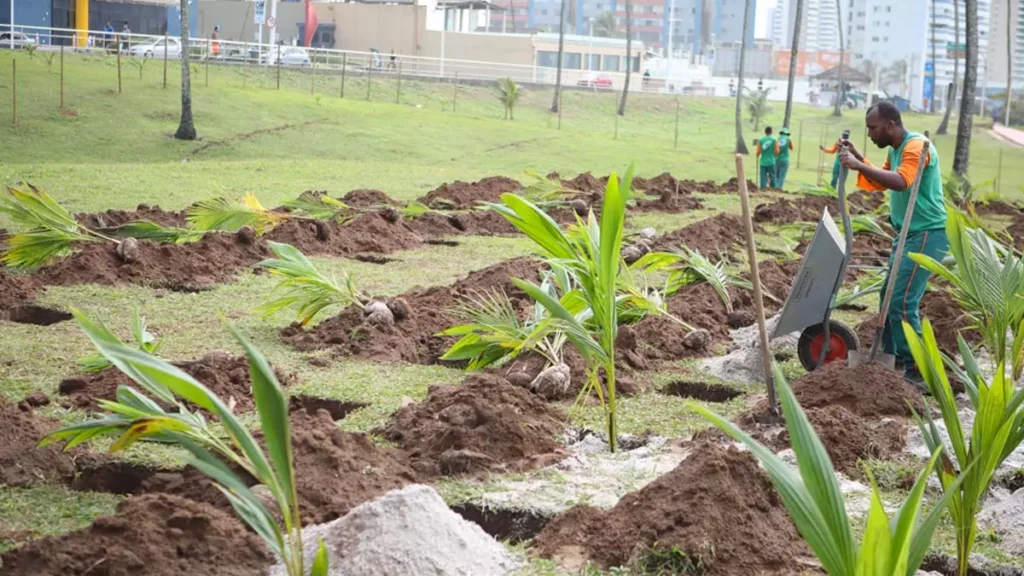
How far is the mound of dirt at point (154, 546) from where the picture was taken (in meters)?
3.75

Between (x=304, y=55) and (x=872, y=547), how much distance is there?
4548 cm

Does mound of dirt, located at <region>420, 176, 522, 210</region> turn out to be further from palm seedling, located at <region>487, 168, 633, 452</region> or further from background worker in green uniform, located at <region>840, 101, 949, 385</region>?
palm seedling, located at <region>487, 168, 633, 452</region>

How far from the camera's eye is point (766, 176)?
2347 cm

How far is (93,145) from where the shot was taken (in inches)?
937

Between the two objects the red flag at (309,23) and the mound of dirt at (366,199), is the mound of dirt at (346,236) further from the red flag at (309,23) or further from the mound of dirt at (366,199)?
the red flag at (309,23)

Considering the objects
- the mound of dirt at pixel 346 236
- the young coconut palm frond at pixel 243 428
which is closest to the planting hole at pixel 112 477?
the young coconut palm frond at pixel 243 428

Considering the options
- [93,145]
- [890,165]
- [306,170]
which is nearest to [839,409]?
[890,165]

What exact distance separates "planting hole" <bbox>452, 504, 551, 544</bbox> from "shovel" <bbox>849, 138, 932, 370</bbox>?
8.06 ft

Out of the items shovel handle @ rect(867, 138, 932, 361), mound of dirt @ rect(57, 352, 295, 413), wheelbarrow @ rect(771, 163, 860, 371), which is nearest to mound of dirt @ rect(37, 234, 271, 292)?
mound of dirt @ rect(57, 352, 295, 413)

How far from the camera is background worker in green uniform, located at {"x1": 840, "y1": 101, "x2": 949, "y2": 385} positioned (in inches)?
272

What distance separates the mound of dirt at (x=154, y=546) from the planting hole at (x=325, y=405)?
6.78 feet

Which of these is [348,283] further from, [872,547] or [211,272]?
[872,547]

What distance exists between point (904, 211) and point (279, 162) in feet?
53.5

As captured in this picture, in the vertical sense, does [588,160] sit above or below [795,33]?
below
